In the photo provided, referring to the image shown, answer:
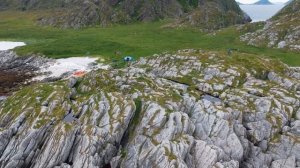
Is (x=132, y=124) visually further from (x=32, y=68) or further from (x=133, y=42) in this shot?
(x=133, y=42)

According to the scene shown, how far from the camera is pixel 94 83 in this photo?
66375mm

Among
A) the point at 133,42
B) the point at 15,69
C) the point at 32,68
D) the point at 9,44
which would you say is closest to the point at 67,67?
the point at 32,68

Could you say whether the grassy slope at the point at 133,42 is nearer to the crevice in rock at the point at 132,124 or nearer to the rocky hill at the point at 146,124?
the rocky hill at the point at 146,124

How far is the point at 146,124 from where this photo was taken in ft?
181

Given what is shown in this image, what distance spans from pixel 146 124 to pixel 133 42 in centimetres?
9791

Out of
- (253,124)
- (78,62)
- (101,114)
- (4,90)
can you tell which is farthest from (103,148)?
(78,62)

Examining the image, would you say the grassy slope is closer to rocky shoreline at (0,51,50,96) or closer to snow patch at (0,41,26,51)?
rocky shoreline at (0,51,50,96)

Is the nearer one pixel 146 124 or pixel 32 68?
pixel 146 124

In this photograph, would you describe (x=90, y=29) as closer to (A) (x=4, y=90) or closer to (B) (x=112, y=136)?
(A) (x=4, y=90)

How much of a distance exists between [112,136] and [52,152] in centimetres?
835

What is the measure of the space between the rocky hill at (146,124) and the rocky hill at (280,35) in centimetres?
6781

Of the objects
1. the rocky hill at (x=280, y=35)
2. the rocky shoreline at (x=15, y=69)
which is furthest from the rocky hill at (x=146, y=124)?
the rocky hill at (x=280, y=35)

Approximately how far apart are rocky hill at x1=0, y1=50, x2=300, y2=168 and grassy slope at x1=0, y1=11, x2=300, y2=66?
49251mm

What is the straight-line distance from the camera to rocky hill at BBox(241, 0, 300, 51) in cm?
13234
